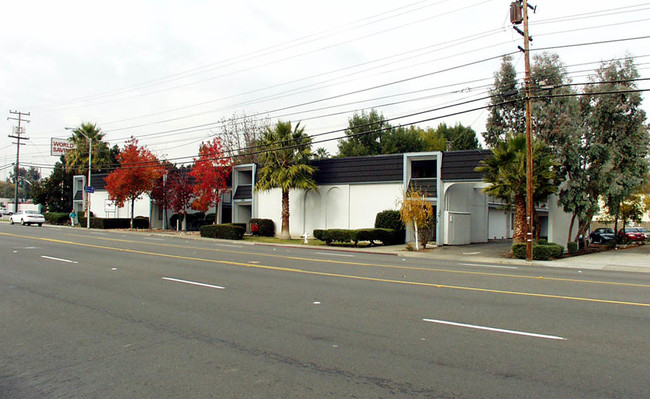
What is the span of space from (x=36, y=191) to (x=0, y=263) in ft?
169

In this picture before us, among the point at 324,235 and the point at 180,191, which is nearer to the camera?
the point at 324,235

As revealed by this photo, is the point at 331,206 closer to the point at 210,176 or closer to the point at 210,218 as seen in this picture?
the point at 210,176

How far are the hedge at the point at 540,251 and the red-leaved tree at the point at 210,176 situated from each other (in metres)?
23.2

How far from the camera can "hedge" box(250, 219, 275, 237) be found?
37.0 meters

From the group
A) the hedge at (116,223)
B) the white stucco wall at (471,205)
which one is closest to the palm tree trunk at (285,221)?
the white stucco wall at (471,205)

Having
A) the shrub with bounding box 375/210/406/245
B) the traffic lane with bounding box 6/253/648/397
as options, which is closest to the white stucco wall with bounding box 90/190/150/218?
the shrub with bounding box 375/210/406/245

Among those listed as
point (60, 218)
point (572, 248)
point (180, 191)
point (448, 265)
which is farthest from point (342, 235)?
point (60, 218)

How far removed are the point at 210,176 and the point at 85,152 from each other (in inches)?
1044

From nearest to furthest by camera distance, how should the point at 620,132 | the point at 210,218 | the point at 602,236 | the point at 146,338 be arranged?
the point at 146,338 < the point at 620,132 < the point at 602,236 < the point at 210,218

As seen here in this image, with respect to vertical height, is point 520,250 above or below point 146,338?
above

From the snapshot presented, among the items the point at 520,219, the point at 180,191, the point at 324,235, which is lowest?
the point at 324,235

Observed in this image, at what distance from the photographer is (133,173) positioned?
43188 mm

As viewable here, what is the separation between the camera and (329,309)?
918 cm

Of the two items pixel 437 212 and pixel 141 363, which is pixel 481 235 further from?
pixel 141 363
